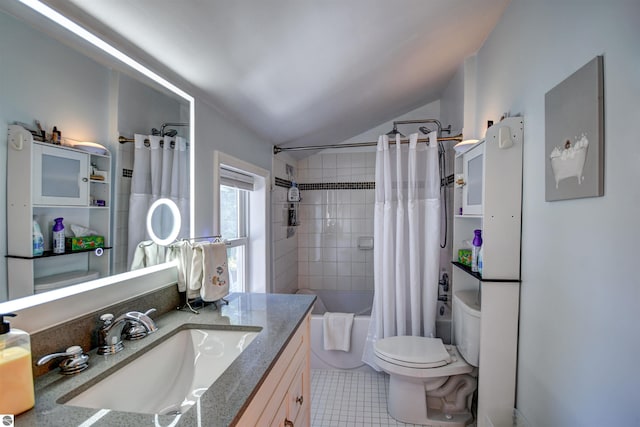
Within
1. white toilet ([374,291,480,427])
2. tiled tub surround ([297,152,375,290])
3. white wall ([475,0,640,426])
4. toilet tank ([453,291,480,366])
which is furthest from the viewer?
tiled tub surround ([297,152,375,290])

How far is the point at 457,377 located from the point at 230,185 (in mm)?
2008

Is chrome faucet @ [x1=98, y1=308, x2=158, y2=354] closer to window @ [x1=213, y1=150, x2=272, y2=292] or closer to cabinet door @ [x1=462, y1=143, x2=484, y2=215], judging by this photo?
window @ [x1=213, y1=150, x2=272, y2=292]

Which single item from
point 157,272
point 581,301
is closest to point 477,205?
point 581,301

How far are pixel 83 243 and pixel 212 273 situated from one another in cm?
51

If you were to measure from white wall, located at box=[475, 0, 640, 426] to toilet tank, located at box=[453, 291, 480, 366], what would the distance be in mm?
229

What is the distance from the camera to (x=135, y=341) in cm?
99

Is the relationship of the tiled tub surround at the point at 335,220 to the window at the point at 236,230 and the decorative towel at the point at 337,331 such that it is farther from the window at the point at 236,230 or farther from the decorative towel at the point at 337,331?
the window at the point at 236,230

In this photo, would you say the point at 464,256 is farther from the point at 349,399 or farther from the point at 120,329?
the point at 120,329

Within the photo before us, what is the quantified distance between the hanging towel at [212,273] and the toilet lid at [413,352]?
3.86ft

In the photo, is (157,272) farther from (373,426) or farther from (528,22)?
(528,22)

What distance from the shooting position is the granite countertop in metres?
0.61

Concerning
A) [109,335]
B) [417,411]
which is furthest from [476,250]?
[109,335]

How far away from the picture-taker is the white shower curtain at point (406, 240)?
2260 mm

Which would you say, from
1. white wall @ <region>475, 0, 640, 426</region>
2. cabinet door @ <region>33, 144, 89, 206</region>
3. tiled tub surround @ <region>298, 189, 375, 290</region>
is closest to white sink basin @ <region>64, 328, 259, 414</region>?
cabinet door @ <region>33, 144, 89, 206</region>
